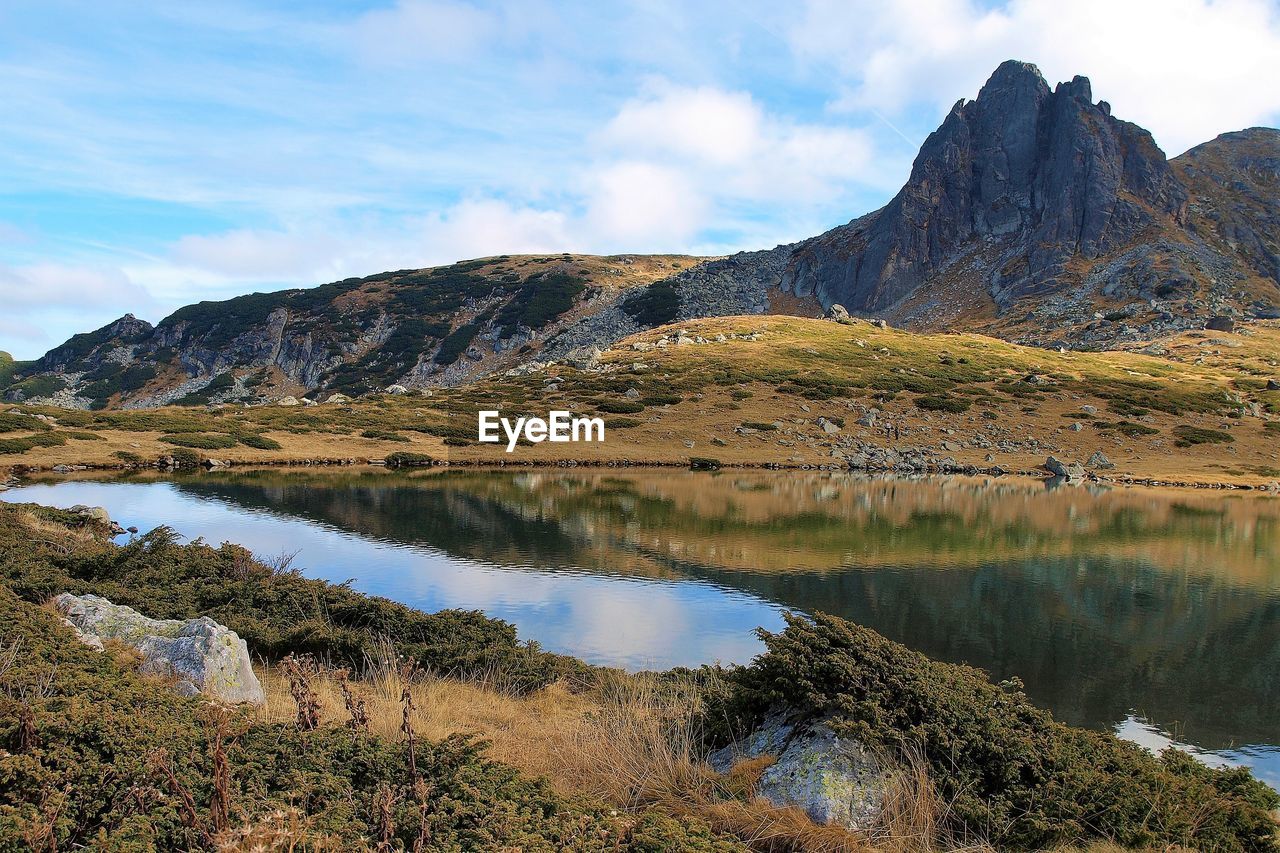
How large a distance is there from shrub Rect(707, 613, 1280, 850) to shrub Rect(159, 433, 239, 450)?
56.5 metres

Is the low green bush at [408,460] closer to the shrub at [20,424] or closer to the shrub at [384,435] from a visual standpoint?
the shrub at [384,435]

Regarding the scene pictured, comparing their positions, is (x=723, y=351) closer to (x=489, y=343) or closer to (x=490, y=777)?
(x=489, y=343)

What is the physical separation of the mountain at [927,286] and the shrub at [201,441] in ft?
227

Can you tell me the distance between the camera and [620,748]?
26.7ft

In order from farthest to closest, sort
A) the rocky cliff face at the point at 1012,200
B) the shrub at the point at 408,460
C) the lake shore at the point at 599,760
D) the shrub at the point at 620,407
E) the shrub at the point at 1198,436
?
the rocky cliff face at the point at 1012,200 → the shrub at the point at 620,407 → the shrub at the point at 1198,436 → the shrub at the point at 408,460 → the lake shore at the point at 599,760

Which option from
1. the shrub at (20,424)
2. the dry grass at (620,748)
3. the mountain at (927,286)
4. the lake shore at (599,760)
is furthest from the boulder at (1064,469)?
the shrub at (20,424)

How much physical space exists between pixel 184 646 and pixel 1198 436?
3019 inches

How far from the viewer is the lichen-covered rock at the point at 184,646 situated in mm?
8930

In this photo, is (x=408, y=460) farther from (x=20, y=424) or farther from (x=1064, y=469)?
(x=1064, y=469)

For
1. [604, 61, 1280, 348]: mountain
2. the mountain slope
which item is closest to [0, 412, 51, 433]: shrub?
the mountain slope

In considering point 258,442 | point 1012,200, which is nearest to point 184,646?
point 258,442

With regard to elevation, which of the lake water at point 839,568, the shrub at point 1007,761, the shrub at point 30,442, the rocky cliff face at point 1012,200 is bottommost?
the lake water at point 839,568

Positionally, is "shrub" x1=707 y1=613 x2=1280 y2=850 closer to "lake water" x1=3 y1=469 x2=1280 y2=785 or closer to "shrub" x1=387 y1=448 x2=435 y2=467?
"lake water" x1=3 y1=469 x2=1280 y2=785
